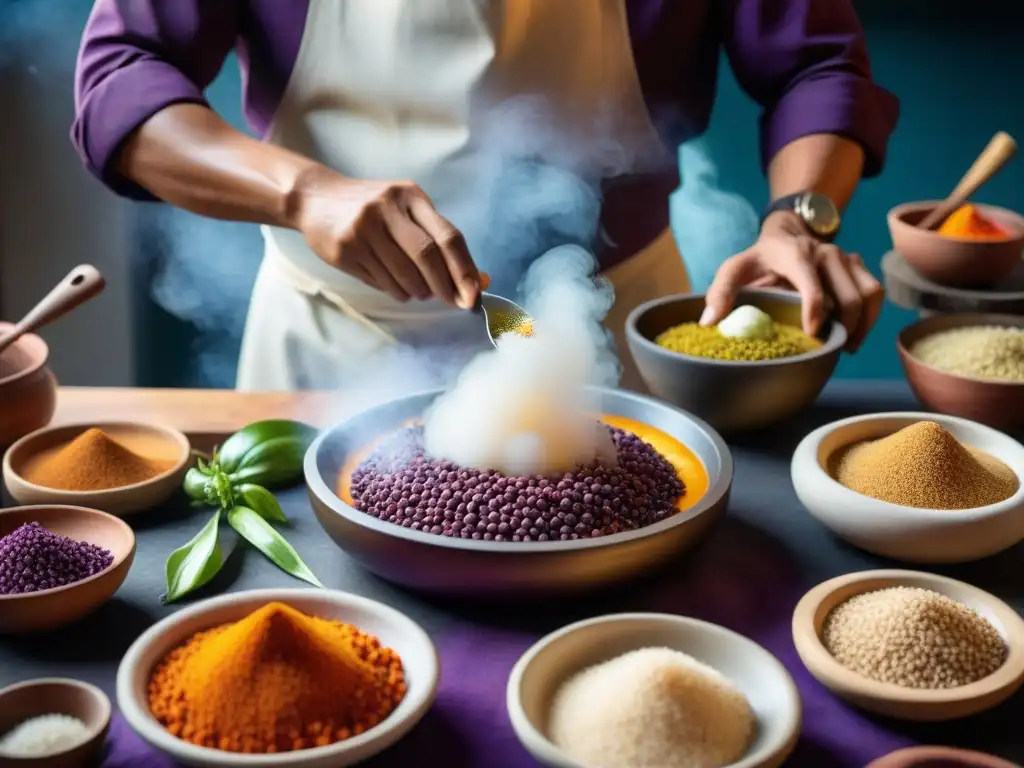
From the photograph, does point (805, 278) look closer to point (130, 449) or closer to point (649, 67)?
point (649, 67)

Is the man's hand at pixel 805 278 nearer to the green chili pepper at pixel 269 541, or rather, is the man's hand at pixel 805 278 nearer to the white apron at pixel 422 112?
the white apron at pixel 422 112

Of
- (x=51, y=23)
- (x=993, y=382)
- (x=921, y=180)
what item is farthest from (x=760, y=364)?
(x=51, y=23)

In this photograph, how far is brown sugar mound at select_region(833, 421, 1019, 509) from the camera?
1.26m

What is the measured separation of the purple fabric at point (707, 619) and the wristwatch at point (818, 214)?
749 millimetres

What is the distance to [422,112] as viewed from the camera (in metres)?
1.93

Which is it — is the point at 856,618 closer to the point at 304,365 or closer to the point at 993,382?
the point at 993,382

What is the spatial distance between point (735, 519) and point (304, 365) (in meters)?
1.10

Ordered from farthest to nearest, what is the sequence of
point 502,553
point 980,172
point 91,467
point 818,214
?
point 980,172, point 818,214, point 91,467, point 502,553

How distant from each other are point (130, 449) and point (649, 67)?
1.17 metres

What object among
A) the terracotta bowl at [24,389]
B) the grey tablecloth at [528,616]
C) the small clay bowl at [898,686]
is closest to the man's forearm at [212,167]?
the terracotta bowl at [24,389]

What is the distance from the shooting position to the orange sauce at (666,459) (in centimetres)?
132

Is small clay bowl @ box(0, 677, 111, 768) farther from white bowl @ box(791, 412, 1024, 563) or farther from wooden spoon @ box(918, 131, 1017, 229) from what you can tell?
wooden spoon @ box(918, 131, 1017, 229)

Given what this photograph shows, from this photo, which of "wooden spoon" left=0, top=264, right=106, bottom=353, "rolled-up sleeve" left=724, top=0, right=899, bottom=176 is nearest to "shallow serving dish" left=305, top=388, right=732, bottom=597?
"wooden spoon" left=0, top=264, right=106, bottom=353

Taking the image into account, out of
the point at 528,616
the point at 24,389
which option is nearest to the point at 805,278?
the point at 528,616
